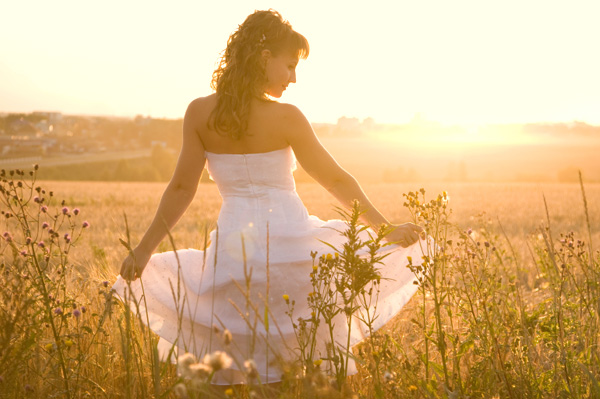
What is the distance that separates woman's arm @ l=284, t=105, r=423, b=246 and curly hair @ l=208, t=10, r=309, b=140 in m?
0.24

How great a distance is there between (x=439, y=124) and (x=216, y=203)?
110080 millimetres

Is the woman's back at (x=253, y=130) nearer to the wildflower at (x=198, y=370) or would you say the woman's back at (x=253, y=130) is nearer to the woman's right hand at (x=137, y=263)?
the woman's right hand at (x=137, y=263)

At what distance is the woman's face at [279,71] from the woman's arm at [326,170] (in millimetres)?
136

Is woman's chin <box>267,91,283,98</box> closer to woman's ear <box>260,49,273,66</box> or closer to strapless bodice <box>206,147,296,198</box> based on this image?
woman's ear <box>260,49,273,66</box>

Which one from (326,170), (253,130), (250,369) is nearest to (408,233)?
(326,170)

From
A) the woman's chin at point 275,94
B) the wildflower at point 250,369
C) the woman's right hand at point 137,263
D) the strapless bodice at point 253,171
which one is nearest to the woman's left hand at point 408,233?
the strapless bodice at point 253,171

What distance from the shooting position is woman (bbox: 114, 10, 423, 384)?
313cm

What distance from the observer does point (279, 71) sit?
10.4 feet

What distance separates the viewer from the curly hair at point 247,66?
10.2ft

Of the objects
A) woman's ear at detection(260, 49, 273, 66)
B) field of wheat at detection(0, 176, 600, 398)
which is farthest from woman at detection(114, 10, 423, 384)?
field of wheat at detection(0, 176, 600, 398)

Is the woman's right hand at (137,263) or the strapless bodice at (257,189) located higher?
the strapless bodice at (257,189)

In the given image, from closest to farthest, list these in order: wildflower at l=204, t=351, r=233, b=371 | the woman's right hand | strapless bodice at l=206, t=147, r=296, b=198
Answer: wildflower at l=204, t=351, r=233, b=371
the woman's right hand
strapless bodice at l=206, t=147, r=296, b=198

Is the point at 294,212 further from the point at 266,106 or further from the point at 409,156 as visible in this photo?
the point at 409,156

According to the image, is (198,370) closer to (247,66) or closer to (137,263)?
(137,263)
